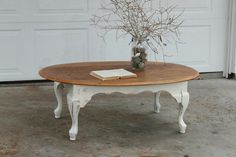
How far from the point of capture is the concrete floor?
2941 mm

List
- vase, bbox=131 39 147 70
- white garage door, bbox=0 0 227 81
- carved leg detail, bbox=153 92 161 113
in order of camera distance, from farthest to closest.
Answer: white garage door, bbox=0 0 227 81
carved leg detail, bbox=153 92 161 113
vase, bbox=131 39 147 70

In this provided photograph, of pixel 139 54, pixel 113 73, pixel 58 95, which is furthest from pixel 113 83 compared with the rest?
pixel 58 95

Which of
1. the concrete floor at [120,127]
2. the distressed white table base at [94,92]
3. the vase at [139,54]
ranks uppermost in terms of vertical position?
the vase at [139,54]

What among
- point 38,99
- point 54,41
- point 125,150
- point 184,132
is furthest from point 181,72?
point 54,41

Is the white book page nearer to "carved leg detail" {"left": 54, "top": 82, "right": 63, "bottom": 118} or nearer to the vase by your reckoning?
the vase

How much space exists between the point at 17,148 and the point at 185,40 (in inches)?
113

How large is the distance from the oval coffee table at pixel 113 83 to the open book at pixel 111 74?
5cm

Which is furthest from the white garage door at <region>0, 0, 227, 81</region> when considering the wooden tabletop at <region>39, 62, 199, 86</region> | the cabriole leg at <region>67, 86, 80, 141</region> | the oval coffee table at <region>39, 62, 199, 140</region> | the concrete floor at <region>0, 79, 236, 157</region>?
the cabriole leg at <region>67, 86, 80, 141</region>

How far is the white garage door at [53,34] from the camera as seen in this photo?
4.71 metres

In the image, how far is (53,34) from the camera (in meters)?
4.81

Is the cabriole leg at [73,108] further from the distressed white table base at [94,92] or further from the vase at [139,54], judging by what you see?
the vase at [139,54]

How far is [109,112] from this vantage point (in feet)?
12.6

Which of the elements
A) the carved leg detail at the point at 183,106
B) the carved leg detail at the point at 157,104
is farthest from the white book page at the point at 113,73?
the carved leg detail at the point at 157,104

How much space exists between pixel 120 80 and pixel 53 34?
2.03 m
